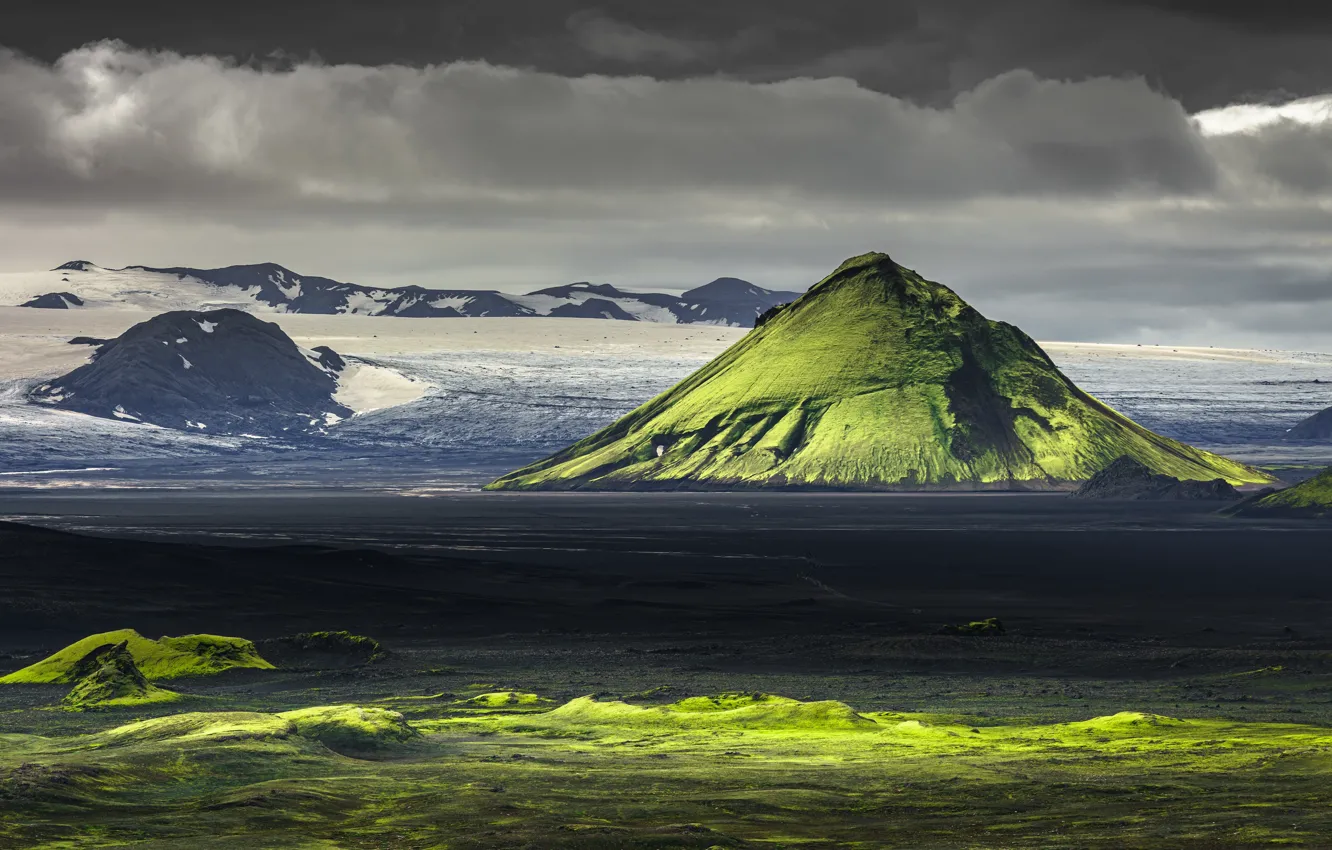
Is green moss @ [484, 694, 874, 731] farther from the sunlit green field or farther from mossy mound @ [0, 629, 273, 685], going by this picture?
mossy mound @ [0, 629, 273, 685]

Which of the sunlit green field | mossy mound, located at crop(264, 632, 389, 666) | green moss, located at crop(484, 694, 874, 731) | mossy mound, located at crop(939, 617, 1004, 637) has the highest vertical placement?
the sunlit green field

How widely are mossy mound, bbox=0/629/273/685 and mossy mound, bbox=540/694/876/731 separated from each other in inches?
974

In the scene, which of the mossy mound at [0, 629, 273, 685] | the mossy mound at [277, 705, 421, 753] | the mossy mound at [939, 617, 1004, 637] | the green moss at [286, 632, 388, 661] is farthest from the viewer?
the mossy mound at [939, 617, 1004, 637]

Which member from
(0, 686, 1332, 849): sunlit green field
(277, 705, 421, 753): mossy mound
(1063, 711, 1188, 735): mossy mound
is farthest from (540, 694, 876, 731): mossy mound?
(277, 705, 421, 753): mossy mound

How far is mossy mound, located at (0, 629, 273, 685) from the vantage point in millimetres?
76375

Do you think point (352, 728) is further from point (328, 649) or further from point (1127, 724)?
point (328, 649)

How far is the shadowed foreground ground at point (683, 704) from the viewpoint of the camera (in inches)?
1449

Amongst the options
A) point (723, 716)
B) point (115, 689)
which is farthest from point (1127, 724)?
point (115, 689)

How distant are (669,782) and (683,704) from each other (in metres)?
19.7

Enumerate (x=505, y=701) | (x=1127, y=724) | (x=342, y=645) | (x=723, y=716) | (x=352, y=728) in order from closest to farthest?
(x=352, y=728) → (x=1127, y=724) → (x=723, y=716) → (x=505, y=701) → (x=342, y=645)

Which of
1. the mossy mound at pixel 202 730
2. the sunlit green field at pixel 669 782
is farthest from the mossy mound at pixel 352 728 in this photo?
the mossy mound at pixel 202 730

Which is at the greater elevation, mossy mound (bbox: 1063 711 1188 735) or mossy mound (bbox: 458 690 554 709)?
mossy mound (bbox: 1063 711 1188 735)

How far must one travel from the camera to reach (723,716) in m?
59.3

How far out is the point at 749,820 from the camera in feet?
124
